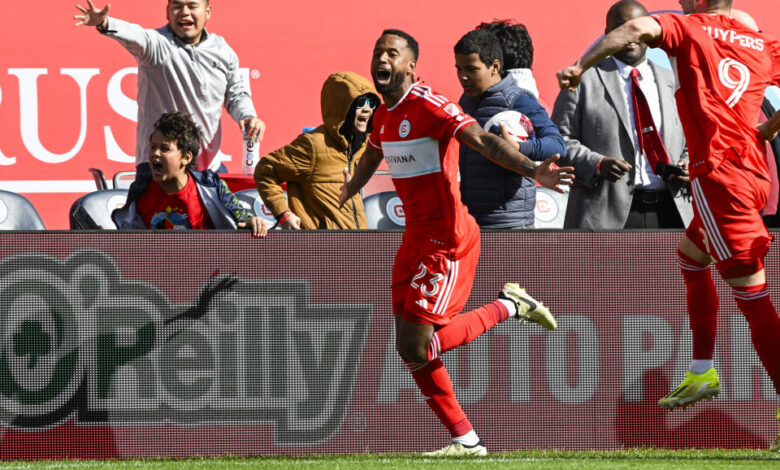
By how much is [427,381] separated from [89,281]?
5.52 ft

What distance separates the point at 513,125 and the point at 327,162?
3.51ft

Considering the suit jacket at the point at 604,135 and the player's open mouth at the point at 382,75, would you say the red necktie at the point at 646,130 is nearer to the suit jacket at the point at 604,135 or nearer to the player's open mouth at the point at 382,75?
the suit jacket at the point at 604,135

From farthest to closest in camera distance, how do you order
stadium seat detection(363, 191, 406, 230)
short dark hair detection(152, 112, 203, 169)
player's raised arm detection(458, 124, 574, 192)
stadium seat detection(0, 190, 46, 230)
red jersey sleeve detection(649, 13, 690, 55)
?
stadium seat detection(363, 191, 406, 230), stadium seat detection(0, 190, 46, 230), short dark hair detection(152, 112, 203, 169), red jersey sleeve detection(649, 13, 690, 55), player's raised arm detection(458, 124, 574, 192)

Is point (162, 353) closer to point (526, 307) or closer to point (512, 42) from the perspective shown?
point (526, 307)

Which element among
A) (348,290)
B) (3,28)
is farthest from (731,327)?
(3,28)

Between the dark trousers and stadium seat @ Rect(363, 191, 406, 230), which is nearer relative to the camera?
the dark trousers

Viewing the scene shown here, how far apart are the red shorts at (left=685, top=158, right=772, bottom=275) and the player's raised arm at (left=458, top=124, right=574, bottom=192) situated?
0.70 meters

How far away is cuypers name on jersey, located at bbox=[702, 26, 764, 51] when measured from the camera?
539 centimetres

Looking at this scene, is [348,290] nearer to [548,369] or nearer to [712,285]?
[548,369]

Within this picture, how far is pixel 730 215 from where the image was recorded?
529cm

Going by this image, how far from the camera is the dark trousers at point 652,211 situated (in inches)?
262

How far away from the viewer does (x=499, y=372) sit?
19.3 ft

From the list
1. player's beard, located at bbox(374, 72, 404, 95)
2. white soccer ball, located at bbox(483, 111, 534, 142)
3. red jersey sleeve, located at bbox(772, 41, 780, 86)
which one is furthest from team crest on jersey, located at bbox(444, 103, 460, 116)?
red jersey sleeve, located at bbox(772, 41, 780, 86)

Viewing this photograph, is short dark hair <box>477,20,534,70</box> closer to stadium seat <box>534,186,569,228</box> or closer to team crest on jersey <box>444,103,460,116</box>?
team crest on jersey <box>444,103,460,116</box>
